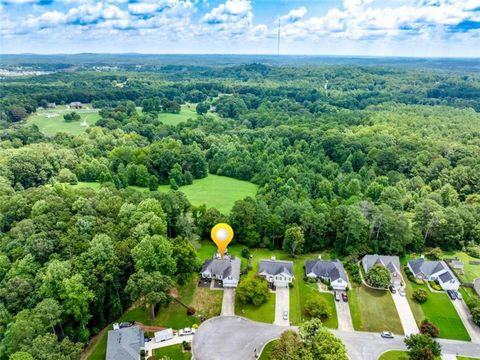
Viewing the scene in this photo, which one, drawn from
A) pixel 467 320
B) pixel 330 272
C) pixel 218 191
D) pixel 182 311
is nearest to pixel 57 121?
pixel 218 191

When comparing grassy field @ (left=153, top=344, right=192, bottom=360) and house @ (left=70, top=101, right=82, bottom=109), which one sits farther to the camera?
house @ (left=70, top=101, right=82, bottom=109)

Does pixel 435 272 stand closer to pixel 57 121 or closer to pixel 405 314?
pixel 405 314

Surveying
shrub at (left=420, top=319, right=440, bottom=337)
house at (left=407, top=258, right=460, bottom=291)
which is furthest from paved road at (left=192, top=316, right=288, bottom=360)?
house at (left=407, top=258, right=460, bottom=291)

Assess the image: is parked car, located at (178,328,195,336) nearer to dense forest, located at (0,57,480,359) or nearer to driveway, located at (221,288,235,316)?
dense forest, located at (0,57,480,359)

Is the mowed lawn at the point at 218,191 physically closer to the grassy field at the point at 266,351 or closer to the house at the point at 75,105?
the grassy field at the point at 266,351

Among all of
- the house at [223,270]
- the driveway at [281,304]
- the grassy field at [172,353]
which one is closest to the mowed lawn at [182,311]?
the house at [223,270]

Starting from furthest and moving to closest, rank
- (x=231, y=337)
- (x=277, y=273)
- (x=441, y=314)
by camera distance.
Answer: (x=277, y=273)
(x=441, y=314)
(x=231, y=337)
